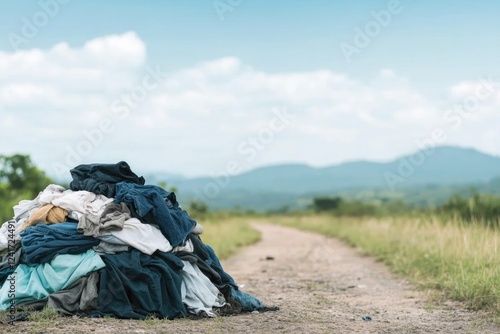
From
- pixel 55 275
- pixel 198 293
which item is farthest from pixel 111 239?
pixel 198 293

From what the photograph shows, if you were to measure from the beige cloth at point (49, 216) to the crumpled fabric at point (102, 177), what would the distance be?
41 centimetres

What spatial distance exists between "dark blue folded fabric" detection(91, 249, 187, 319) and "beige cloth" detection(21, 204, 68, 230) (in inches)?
33.2

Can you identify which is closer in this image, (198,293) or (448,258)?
(198,293)

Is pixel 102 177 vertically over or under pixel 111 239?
over

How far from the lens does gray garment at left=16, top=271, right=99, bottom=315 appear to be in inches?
295

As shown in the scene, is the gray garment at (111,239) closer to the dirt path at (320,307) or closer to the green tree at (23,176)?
the dirt path at (320,307)

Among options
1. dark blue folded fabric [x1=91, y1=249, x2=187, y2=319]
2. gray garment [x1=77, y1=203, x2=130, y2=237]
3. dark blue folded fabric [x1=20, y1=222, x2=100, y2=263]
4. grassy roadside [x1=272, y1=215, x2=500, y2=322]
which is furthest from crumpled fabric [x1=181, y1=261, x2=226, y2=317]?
grassy roadside [x1=272, y1=215, x2=500, y2=322]

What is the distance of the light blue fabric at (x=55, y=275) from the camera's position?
7.61 m

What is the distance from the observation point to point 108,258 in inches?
301

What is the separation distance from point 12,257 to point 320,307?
3819 mm

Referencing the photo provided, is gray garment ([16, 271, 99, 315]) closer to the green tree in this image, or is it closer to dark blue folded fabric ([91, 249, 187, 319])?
dark blue folded fabric ([91, 249, 187, 319])

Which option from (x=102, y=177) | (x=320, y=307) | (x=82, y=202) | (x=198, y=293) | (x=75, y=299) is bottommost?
(x=320, y=307)

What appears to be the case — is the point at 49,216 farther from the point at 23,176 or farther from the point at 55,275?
the point at 23,176

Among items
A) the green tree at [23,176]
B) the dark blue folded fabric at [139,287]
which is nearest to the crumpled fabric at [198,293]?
the dark blue folded fabric at [139,287]
